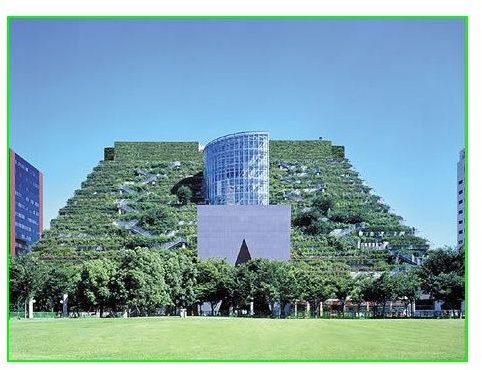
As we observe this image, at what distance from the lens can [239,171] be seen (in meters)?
58.3

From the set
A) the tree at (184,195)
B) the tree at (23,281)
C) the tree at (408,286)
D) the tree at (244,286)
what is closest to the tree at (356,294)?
the tree at (408,286)

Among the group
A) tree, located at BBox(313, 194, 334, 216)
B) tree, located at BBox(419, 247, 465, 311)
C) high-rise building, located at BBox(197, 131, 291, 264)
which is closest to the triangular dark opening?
high-rise building, located at BBox(197, 131, 291, 264)

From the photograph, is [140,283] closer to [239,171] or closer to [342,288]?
[342,288]

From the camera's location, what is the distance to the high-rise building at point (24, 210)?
1522 inches

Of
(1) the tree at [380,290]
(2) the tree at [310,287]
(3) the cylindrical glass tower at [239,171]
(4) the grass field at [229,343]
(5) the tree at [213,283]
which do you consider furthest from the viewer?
(3) the cylindrical glass tower at [239,171]

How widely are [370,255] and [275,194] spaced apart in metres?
13.6

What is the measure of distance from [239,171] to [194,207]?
531 centimetres

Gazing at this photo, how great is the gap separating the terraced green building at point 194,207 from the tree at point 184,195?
0.27m

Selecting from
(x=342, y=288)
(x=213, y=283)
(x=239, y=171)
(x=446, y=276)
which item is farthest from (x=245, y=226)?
(x=446, y=276)

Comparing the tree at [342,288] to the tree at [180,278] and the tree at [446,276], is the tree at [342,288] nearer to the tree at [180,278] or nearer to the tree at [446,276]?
the tree at [446,276]

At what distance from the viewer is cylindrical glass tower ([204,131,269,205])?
5728 cm

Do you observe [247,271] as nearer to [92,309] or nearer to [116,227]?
[92,309]
